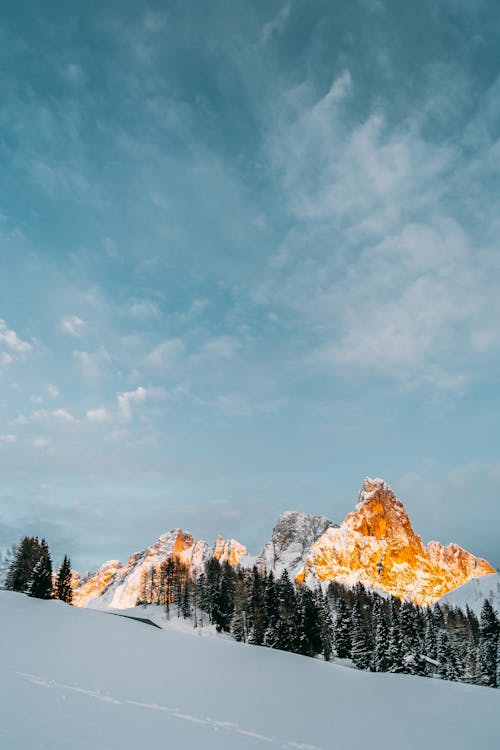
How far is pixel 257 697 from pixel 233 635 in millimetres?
53971

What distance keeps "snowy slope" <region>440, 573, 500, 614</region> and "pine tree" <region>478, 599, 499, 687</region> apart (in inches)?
2192

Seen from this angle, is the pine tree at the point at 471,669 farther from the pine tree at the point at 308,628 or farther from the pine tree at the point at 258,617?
the pine tree at the point at 258,617

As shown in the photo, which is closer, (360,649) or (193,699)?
(193,699)

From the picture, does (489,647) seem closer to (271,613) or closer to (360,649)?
(360,649)

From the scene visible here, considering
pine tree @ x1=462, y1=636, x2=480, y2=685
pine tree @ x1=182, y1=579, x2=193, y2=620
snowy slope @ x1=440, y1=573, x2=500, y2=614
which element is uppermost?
snowy slope @ x1=440, y1=573, x2=500, y2=614

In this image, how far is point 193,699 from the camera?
19766mm

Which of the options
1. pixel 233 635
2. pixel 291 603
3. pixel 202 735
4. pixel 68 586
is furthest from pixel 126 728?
pixel 68 586

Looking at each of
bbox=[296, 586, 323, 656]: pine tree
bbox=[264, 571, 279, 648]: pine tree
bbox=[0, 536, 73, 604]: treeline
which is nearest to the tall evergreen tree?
bbox=[0, 536, 73, 604]: treeline

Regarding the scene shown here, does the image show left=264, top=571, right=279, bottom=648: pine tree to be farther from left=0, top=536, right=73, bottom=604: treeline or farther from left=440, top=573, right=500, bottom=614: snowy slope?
left=440, top=573, right=500, bottom=614: snowy slope

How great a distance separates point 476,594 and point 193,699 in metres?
140

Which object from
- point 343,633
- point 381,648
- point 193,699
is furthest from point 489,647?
point 193,699

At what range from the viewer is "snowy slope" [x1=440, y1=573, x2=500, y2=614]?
4760 inches

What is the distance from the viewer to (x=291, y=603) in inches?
2442

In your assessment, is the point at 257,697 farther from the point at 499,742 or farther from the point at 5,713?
the point at 5,713
